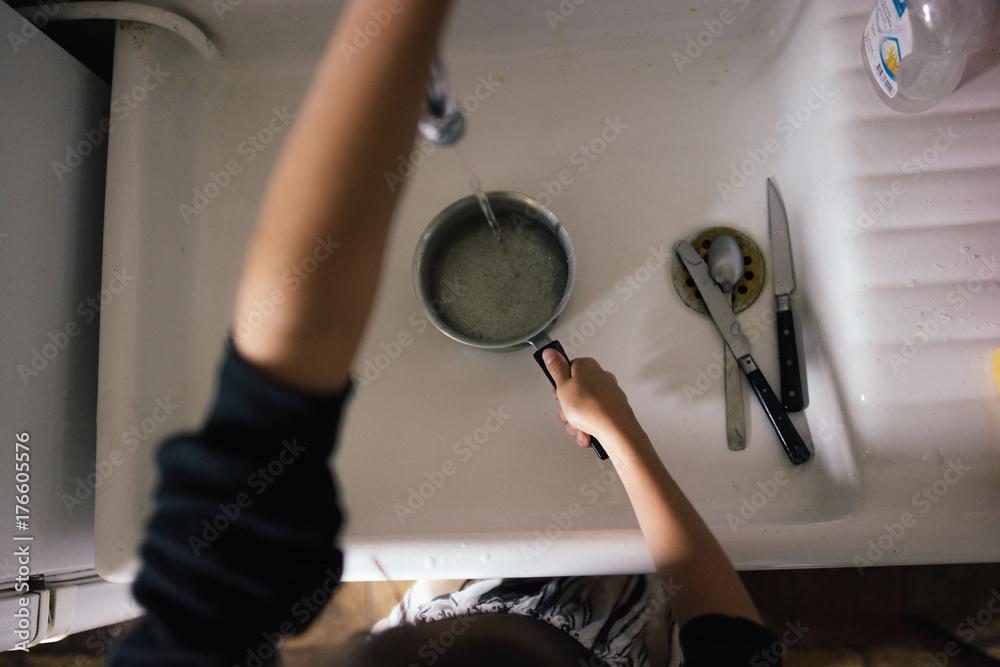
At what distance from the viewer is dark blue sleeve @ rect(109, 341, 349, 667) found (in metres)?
0.39

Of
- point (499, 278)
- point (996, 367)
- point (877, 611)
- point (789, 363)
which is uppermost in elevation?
point (499, 278)

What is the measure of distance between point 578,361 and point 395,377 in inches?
9.7

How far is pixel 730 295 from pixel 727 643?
0.40 metres

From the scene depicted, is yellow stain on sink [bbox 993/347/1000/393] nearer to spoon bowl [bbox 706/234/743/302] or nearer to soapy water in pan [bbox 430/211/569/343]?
spoon bowl [bbox 706/234/743/302]

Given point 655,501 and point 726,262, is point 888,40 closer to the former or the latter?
point 726,262

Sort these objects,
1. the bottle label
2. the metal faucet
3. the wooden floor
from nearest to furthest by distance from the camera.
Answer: the metal faucet < the bottle label < the wooden floor

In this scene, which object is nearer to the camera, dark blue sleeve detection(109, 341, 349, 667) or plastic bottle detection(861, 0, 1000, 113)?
dark blue sleeve detection(109, 341, 349, 667)

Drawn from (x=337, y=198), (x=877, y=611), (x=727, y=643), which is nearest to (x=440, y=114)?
(x=337, y=198)

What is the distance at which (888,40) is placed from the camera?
0.60m

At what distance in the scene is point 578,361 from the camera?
66 cm

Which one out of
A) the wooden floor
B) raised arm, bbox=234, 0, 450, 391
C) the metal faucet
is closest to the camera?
raised arm, bbox=234, 0, 450, 391

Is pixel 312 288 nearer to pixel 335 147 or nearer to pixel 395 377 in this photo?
pixel 335 147

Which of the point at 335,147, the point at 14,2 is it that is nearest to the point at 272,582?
the point at 335,147

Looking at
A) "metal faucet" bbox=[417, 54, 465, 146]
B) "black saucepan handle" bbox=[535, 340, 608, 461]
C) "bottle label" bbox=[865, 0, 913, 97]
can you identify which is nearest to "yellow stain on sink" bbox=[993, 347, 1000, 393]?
"bottle label" bbox=[865, 0, 913, 97]
